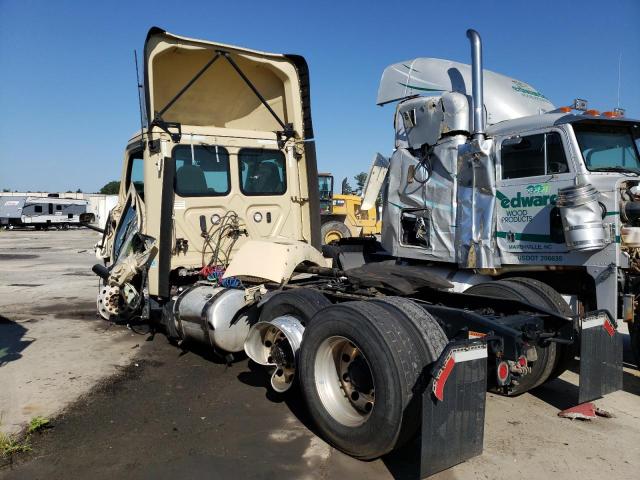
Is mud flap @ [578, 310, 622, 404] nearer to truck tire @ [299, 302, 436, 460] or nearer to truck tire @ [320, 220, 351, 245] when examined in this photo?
truck tire @ [299, 302, 436, 460]

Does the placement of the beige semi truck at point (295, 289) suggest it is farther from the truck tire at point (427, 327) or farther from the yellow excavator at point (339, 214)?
the yellow excavator at point (339, 214)

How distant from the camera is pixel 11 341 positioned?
22.7ft

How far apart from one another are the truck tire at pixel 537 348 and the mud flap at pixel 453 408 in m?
1.37

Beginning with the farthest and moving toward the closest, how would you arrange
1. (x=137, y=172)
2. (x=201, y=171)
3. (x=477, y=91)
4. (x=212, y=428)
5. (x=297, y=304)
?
1. (x=137, y=172)
2. (x=201, y=171)
3. (x=477, y=91)
4. (x=297, y=304)
5. (x=212, y=428)

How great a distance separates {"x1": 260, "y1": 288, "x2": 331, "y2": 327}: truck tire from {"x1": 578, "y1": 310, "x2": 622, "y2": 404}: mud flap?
195 cm

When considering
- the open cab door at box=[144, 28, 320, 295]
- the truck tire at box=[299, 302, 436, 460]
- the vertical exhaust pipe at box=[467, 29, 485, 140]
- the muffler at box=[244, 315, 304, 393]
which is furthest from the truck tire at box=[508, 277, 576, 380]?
Result: the open cab door at box=[144, 28, 320, 295]

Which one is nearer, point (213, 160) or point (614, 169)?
point (614, 169)

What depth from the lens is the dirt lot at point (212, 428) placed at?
346cm

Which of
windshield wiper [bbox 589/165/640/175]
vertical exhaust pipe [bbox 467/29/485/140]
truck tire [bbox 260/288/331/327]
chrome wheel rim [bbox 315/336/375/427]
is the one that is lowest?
chrome wheel rim [bbox 315/336/375/427]

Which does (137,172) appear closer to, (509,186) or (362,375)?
(509,186)

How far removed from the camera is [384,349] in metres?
3.22

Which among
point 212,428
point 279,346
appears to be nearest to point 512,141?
point 279,346

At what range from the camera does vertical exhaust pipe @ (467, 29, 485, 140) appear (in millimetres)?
6137

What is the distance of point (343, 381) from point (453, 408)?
3.27 ft
